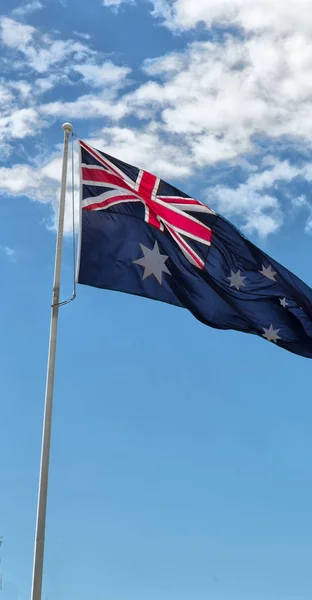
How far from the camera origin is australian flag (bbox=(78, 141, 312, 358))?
2045 cm

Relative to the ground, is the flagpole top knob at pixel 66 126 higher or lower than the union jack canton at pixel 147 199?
higher

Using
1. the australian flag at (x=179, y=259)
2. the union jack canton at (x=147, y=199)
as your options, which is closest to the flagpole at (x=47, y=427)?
the australian flag at (x=179, y=259)

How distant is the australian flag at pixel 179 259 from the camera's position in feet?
67.1

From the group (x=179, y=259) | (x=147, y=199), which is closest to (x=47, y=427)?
(x=179, y=259)

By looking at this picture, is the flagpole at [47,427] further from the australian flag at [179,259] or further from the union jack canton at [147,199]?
the union jack canton at [147,199]

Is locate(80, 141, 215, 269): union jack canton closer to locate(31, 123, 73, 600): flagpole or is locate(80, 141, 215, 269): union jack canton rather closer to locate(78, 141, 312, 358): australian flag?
locate(78, 141, 312, 358): australian flag

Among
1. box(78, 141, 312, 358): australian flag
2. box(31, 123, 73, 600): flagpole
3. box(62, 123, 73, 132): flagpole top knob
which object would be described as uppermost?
box(62, 123, 73, 132): flagpole top knob

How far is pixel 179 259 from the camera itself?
21641 mm

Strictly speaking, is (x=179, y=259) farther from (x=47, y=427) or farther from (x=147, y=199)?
(x=47, y=427)

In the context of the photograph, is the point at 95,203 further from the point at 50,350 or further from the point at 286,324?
the point at 286,324

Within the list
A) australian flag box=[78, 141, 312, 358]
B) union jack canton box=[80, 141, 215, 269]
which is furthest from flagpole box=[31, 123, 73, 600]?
union jack canton box=[80, 141, 215, 269]

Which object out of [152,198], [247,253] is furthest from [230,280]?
[152,198]

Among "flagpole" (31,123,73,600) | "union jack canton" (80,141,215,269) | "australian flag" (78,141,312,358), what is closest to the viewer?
"flagpole" (31,123,73,600)

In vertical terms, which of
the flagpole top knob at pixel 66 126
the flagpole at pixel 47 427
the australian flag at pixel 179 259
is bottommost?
the flagpole at pixel 47 427
